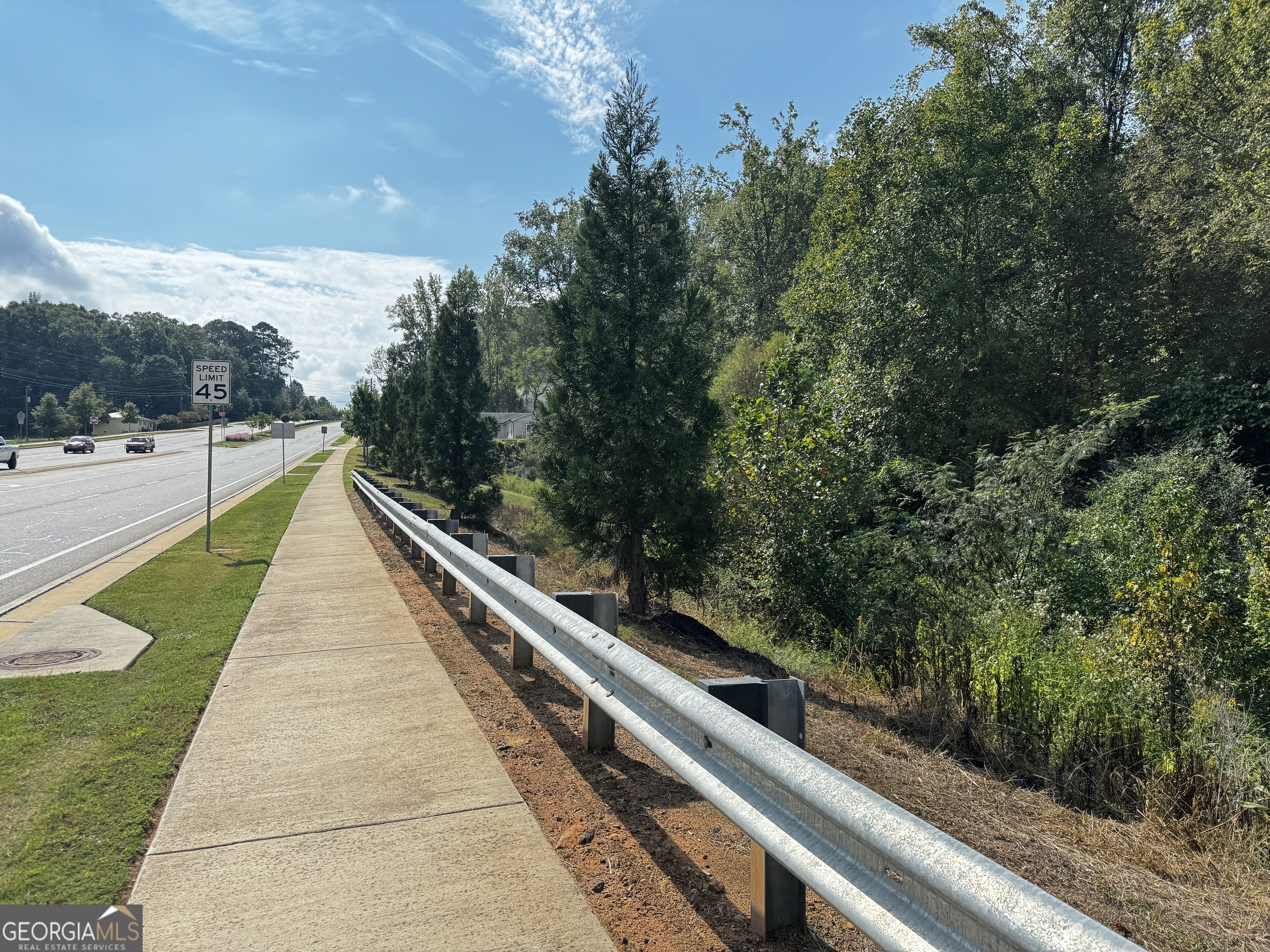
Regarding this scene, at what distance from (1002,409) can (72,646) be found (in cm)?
1835

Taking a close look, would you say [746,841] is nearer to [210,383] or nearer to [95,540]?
[210,383]

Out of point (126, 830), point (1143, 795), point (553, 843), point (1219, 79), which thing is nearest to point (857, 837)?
point (553, 843)

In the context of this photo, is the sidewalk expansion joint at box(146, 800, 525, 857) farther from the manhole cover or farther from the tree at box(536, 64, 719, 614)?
the tree at box(536, 64, 719, 614)

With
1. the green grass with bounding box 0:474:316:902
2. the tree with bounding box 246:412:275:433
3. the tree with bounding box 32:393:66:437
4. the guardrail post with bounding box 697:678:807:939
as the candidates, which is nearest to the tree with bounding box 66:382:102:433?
the tree with bounding box 32:393:66:437

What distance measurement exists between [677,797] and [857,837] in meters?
2.00

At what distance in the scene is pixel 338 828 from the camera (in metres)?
3.38

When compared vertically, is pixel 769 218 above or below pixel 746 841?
above

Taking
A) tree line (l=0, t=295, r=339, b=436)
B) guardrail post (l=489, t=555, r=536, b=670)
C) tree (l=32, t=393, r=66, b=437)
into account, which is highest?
tree line (l=0, t=295, r=339, b=436)

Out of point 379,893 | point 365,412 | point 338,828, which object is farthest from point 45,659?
point 365,412

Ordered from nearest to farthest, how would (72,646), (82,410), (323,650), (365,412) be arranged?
(323,650) < (72,646) < (365,412) < (82,410)

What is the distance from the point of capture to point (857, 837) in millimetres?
1920

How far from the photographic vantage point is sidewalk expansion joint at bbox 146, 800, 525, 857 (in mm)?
3176

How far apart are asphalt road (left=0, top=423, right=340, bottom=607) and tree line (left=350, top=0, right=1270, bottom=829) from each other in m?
7.92

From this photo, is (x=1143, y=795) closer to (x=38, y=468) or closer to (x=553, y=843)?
(x=553, y=843)
